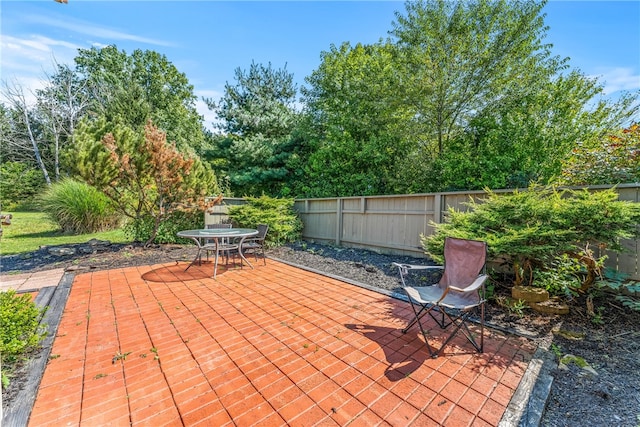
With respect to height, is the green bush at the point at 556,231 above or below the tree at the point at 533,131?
below

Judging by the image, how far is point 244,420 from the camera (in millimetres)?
1599

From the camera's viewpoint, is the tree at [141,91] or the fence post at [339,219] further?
the tree at [141,91]

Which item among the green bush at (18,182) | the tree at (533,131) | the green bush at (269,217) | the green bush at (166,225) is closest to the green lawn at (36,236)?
the green bush at (166,225)

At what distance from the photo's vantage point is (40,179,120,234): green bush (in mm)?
7898

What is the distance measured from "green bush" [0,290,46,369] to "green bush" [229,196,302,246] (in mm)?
4688

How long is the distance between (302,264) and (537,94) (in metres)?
7.57

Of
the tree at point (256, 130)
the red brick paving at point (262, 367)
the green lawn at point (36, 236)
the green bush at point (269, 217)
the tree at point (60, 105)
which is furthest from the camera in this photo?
the tree at point (60, 105)

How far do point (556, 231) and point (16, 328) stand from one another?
16.7 ft

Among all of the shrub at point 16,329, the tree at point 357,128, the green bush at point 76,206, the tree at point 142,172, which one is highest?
the tree at point 357,128

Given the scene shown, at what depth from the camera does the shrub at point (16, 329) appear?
205 centimetres

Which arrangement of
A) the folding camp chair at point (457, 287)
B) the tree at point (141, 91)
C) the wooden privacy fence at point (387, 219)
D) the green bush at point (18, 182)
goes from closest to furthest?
the folding camp chair at point (457, 287) < the wooden privacy fence at point (387, 219) < the green bush at point (18, 182) < the tree at point (141, 91)

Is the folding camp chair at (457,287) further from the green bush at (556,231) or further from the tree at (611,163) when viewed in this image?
the tree at (611,163)

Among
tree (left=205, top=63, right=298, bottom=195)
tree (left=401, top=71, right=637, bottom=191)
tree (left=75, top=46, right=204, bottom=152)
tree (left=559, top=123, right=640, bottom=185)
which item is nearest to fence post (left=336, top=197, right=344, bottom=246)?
tree (left=401, top=71, right=637, bottom=191)

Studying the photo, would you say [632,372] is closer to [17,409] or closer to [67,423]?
[67,423]
